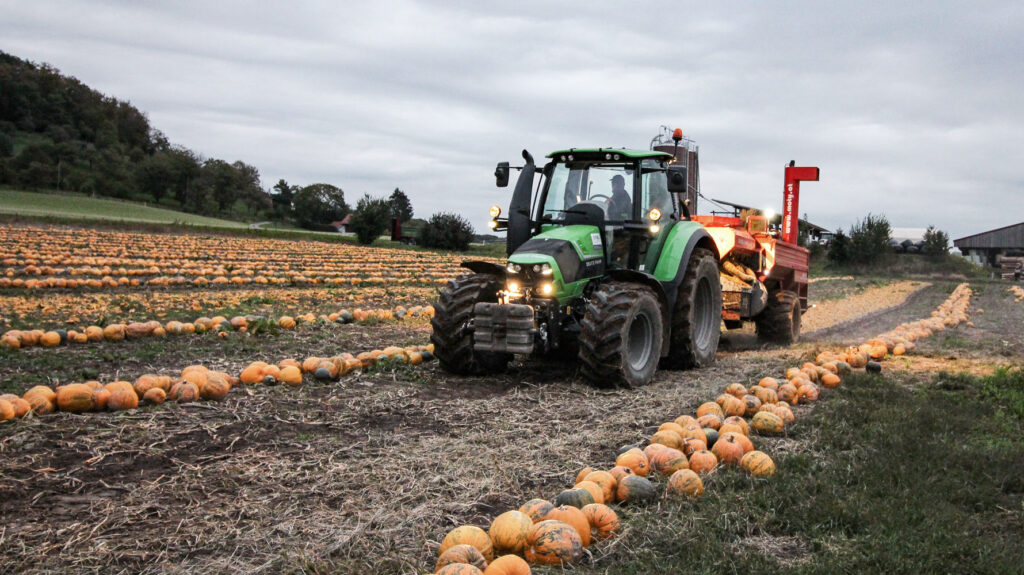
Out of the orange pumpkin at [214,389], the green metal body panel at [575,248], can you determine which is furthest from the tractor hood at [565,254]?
the orange pumpkin at [214,389]

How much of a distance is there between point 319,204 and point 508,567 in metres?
85.4

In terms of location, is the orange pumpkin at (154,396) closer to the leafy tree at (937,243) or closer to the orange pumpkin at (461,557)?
the orange pumpkin at (461,557)

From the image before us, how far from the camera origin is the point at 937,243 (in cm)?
5150

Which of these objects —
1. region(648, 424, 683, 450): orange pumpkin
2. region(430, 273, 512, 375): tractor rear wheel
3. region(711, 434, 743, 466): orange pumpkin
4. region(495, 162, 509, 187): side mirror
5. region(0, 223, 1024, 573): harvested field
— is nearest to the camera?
region(0, 223, 1024, 573): harvested field

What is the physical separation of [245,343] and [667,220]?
5.24 metres

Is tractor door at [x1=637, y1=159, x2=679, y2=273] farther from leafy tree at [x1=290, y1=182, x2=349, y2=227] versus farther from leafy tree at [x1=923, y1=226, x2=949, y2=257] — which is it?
leafy tree at [x1=290, y1=182, x2=349, y2=227]

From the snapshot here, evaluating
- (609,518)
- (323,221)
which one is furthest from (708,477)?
(323,221)

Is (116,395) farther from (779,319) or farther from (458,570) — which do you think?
(779,319)

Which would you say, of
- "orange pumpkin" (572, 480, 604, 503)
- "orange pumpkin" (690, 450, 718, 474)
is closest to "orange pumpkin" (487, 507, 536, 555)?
"orange pumpkin" (572, 480, 604, 503)

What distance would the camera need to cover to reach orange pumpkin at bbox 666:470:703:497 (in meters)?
4.22

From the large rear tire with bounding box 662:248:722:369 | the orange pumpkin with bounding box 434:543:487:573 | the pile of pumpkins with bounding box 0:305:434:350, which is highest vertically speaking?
the large rear tire with bounding box 662:248:722:369

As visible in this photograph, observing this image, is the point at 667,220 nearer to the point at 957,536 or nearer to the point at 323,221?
the point at 957,536

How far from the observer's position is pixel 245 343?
30.2 feet

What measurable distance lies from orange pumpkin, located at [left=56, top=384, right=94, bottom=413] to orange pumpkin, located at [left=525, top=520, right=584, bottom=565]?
401 centimetres
